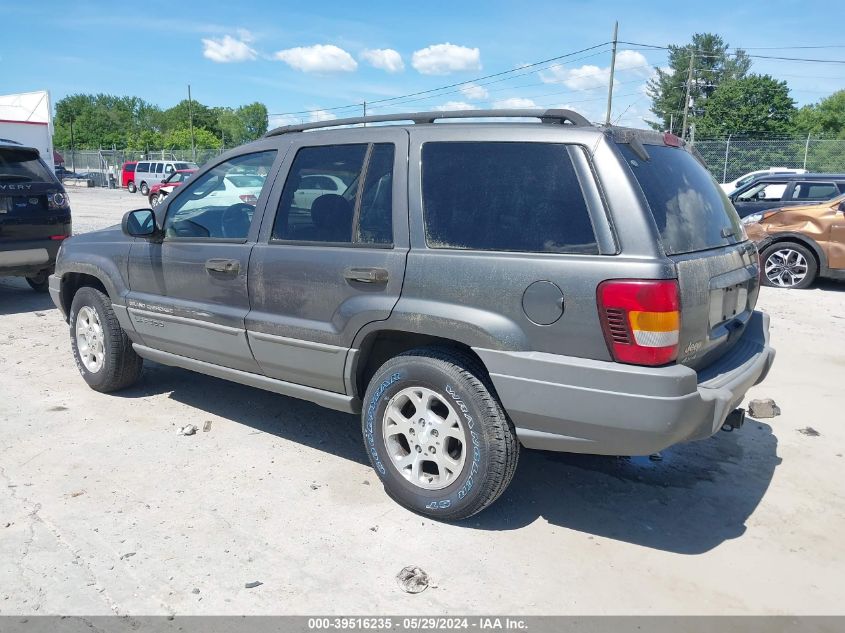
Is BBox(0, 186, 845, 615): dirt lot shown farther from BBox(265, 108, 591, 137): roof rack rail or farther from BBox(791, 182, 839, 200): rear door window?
BBox(791, 182, 839, 200): rear door window

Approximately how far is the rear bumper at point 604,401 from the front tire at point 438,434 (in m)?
0.13

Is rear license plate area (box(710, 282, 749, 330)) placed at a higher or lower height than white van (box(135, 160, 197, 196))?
lower

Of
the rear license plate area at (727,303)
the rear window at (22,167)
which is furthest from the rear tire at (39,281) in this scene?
the rear license plate area at (727,303)

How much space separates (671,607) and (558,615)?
1.55 ft

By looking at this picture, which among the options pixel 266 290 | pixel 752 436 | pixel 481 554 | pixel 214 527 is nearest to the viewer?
pixel 481 554

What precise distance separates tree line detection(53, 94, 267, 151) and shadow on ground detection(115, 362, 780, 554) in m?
63.6

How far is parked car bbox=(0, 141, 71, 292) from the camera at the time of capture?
25.2ft

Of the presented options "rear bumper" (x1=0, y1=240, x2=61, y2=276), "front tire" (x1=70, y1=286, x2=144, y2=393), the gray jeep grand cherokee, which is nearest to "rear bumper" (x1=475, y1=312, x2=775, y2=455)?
the gray jeep grand cherokee

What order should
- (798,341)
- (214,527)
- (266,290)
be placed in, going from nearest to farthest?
(214,527)
(266,290)
(798,341)

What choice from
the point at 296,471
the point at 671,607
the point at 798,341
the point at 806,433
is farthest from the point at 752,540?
the point at 798,341

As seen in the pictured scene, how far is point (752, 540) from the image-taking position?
11.0ft

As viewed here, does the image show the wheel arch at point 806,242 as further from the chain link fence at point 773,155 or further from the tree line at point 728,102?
the tree line at point 728,102

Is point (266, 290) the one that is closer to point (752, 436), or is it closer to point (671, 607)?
point (671, 607)

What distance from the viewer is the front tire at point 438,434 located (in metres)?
3.22
